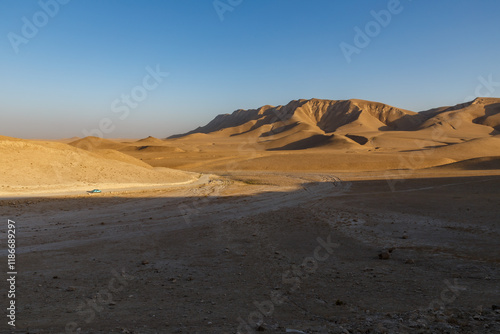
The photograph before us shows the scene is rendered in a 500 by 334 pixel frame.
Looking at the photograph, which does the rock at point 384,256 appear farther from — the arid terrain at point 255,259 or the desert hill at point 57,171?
the desert hill at point 57,171

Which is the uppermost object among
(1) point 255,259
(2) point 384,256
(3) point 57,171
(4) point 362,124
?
(4) point 362,124

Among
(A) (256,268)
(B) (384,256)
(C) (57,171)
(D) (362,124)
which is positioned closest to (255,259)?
(A) (256,268)

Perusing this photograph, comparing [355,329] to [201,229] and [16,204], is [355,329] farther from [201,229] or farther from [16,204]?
[16,204]

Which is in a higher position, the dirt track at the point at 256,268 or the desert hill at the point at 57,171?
the desert hill at the point at 57,171

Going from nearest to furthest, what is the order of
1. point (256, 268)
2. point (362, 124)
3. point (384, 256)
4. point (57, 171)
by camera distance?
1. point (256, 268)
2. point (384, 256)
3. point (57, 171)
4. point (362, 124)

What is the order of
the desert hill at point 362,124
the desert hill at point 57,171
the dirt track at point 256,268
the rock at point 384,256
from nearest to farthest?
the dirt track at point 256,268 < the rock at point 384,256 < the desert hill at point 57,171 < the desert hill at point 362,124

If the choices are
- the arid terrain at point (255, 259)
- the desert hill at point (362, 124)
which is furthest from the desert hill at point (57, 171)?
the desert hill at point (362, 124)

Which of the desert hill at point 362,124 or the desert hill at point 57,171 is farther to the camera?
the desert hill at point 362,124

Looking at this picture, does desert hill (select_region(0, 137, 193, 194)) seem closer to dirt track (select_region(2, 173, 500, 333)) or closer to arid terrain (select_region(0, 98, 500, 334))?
arid terrain (select_region(0, 98, 500, 334))

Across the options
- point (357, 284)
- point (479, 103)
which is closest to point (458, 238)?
point (357, 284)

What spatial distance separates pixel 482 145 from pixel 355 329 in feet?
225

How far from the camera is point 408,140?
8444 centimetres

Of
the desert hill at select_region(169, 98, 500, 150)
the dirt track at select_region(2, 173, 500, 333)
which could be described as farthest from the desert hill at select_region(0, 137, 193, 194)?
the desert hill at select_region(169, 98, 500, 150)

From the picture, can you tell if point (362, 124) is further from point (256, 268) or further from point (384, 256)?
point (256, 268)
